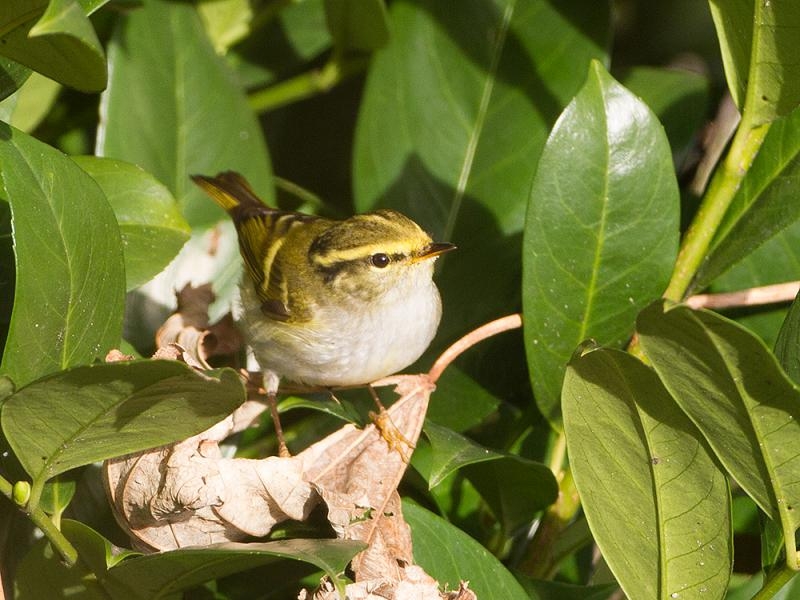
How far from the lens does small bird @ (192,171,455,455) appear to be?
237cm

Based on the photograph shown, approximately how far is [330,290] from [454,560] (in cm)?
111

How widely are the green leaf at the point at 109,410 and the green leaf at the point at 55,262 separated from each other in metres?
0.13

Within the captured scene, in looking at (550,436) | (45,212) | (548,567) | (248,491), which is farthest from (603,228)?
(45,212)

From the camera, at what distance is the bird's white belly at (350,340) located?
2346 mm

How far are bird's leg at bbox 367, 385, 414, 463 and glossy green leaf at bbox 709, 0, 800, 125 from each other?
33.9 inches

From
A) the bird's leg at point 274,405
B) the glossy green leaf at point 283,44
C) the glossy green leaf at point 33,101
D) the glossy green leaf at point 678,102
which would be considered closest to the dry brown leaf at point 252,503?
the bird's leg at point 274,405

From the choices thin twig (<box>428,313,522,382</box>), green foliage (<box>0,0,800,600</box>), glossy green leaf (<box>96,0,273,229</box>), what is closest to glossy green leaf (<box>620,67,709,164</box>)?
green foliage (<box>0,0,800,600</box>)

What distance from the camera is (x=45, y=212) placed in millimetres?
1513

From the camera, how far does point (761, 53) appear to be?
1819 mm

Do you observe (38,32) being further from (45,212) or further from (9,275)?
(9,275)

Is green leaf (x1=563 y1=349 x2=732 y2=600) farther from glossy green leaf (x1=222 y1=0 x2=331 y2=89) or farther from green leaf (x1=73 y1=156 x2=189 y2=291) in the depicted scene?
glossy green leaf (x1=222 y1=0 x2=331 y2=89)

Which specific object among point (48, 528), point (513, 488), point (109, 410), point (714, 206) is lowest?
point (513, 488)

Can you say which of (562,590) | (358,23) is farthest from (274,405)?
(358,23)

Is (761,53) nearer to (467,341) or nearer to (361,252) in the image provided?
(467,341)
